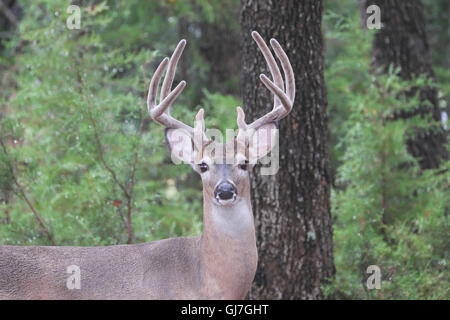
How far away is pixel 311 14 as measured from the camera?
5.69 m

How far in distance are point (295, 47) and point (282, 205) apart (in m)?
1.44

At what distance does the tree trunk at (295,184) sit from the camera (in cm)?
563

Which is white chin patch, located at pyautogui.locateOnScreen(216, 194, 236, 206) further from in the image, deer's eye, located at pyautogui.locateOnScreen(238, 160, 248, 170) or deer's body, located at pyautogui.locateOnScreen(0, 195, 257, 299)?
deer's eye, located at pyautogui.locateOnScreen(238, 160, 248, 170)

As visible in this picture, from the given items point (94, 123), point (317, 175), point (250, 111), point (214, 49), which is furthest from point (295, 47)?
point (214, 49)

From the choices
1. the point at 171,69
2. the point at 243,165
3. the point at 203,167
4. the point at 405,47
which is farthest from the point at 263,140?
the point at 405,47

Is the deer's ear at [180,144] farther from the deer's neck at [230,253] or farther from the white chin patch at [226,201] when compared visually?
the white chin patch at [226,201]

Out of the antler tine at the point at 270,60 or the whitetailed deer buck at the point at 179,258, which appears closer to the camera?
the whitetailed deer buck at the point at 179,258

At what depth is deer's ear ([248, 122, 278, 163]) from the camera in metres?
4.35

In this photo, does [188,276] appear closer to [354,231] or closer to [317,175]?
[317,175]

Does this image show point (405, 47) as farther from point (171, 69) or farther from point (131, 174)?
point (171, 69)

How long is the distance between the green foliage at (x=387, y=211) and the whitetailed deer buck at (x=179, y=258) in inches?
73.3

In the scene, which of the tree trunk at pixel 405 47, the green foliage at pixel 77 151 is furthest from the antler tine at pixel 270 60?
the tree trunk at pixel 405 47

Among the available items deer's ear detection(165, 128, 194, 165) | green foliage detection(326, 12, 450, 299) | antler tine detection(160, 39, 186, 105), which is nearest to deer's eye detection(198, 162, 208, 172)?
deer's ear detection(165, 128, 194, 165)

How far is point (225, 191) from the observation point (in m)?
3.88
